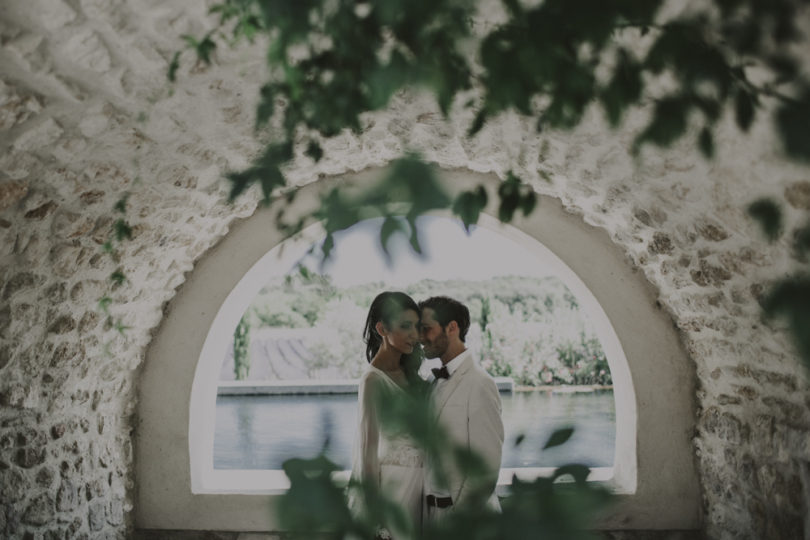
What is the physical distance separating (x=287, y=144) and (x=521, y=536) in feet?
2.49

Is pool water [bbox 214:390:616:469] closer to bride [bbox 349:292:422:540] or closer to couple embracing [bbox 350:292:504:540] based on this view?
bride [bbox 349:292:422:540]

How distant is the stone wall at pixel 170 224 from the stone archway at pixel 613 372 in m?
0.11

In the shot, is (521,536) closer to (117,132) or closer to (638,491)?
(117,132)

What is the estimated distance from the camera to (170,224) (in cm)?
334

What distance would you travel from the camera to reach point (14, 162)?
2297mm

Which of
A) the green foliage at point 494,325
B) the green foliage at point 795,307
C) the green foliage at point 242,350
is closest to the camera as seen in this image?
the green foliage at point 795,307

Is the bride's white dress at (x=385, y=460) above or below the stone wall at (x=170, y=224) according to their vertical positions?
below

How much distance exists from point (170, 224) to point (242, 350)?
9.12 meters

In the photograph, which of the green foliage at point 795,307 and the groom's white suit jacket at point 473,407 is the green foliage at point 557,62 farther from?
the groom's white suit jacket at point 473,407

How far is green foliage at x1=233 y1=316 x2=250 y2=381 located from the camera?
11883 mm

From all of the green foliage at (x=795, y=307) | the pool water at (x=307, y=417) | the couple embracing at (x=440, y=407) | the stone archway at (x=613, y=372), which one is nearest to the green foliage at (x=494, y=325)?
the pool water at (x=307, y=417)

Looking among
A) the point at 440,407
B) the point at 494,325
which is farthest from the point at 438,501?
the point at 494,325

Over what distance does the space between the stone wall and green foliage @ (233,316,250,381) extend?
7958 millimetres

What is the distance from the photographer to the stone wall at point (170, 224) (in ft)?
6.91
